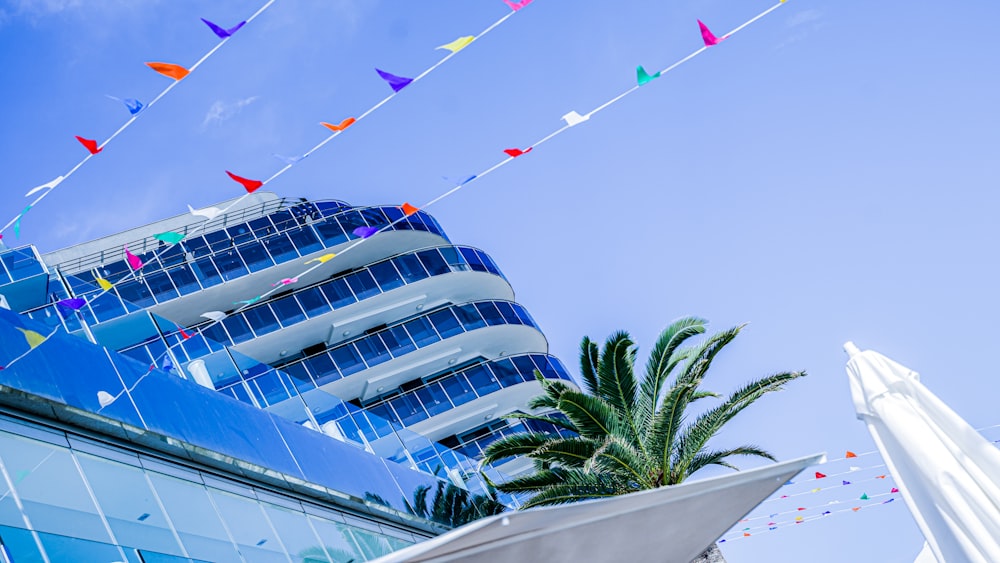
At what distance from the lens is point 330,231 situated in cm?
3838

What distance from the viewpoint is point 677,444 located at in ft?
51.8

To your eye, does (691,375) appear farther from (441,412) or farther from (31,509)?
(441,412)

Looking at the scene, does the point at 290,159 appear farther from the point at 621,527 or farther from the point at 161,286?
the point at 161,286

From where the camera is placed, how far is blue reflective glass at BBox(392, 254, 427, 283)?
38750 millimetres

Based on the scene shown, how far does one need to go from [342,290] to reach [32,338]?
2904 cm

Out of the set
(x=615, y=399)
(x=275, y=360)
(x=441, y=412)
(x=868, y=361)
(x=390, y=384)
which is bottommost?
A: (x=868, y=361)

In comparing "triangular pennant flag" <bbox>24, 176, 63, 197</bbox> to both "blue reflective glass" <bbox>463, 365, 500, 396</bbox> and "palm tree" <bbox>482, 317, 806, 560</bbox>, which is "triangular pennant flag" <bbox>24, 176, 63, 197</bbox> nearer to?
"palm tree" <bbox>482, 317, 806, 560</bbox>

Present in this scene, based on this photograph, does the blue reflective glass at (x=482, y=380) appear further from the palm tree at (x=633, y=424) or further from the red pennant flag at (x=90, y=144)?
the red pennant flag at (x=90, y=144)

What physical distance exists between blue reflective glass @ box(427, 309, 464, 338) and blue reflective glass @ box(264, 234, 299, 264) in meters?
5.92

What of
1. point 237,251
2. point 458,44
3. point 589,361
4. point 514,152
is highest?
point 237,251

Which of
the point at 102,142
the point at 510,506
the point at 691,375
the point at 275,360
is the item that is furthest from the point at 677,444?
the point at 275,360

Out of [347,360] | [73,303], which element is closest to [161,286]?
[347,360]

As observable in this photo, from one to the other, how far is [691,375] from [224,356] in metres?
7.25

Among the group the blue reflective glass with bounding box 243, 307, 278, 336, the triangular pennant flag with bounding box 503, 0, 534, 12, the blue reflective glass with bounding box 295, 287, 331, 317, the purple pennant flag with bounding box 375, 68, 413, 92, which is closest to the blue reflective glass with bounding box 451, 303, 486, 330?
the blue reflective glass with bounding box 295, 287, 331, 317
